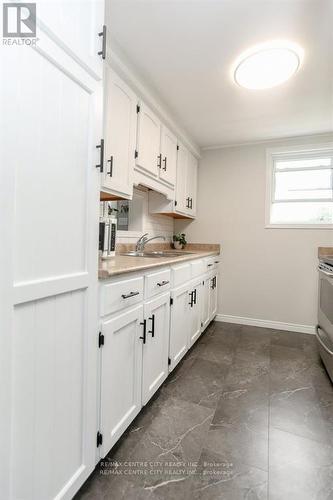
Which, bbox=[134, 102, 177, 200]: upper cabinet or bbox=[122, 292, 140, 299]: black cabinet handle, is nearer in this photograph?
bbox=[122, 292, 140, 299]: black cabinet handle

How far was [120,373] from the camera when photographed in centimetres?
130

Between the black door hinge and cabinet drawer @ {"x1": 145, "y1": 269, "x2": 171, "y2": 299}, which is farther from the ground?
cabinet drawer @ {"x1": 145, "y1": 269, "x2": 171, "y2": 299}

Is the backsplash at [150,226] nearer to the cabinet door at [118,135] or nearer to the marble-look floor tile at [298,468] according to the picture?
the cabinet door at [118,135]

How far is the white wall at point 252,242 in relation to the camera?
3.12 m

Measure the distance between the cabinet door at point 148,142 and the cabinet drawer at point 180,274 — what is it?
84 centimetres

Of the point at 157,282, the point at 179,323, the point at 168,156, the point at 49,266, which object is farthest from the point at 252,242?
the point at 49,266

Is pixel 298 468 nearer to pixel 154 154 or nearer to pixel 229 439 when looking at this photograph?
pixel 229 439

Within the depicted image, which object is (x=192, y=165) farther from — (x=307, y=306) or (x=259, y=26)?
(x=307, y=306)

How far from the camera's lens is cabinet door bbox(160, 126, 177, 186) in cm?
246

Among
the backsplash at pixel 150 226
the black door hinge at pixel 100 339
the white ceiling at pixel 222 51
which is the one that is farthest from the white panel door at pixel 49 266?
the backsplash at pixel 150 226

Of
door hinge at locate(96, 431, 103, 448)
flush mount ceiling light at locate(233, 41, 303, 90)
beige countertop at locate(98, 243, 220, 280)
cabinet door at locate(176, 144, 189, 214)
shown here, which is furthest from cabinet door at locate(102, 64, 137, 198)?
door hinge at locate(96, 431, 103, 448)

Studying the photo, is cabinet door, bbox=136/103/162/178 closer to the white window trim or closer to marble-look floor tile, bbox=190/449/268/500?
the white window trim

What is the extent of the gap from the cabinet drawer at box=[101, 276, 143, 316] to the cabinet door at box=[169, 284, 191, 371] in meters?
0.54

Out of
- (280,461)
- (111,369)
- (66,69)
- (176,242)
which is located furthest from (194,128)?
(280,461)
